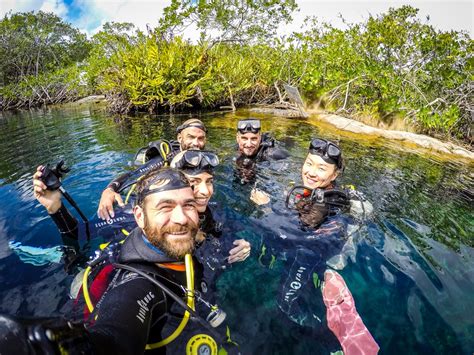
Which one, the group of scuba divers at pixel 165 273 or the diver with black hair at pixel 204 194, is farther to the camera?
the diver with black hair at pixel 204 194

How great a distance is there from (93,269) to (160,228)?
3.01ft

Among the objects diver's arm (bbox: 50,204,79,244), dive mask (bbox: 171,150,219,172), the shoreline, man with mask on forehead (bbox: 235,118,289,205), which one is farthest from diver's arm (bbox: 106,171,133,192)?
the shoreline

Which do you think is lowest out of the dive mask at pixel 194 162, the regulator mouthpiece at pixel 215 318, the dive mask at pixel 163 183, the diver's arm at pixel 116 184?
the regulator mouthpiece at pixel 215 318

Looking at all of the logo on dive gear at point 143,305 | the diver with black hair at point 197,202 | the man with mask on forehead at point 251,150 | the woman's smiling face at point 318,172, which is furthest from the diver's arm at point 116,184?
the woman's smiling face at point 318,172

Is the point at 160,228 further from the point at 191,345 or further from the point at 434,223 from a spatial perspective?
the point at 434,223

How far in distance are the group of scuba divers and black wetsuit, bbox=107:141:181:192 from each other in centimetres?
5

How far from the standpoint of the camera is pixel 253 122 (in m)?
6.04

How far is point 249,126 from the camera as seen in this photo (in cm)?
607

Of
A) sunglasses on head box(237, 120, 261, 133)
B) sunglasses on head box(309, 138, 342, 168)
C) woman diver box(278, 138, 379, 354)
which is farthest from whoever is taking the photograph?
sunglasses on head box(237, 120, 261, 133)

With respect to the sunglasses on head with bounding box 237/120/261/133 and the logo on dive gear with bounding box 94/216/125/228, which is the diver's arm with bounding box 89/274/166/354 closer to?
the logo on dive gear with bounding box 94/216/125/228

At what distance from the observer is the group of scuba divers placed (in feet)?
4.55

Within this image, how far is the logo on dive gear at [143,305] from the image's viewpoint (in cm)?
163

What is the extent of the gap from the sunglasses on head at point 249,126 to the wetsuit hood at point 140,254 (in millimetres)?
4288

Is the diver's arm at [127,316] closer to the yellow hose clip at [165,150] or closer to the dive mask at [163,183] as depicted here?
the dive mask at [163,183]
